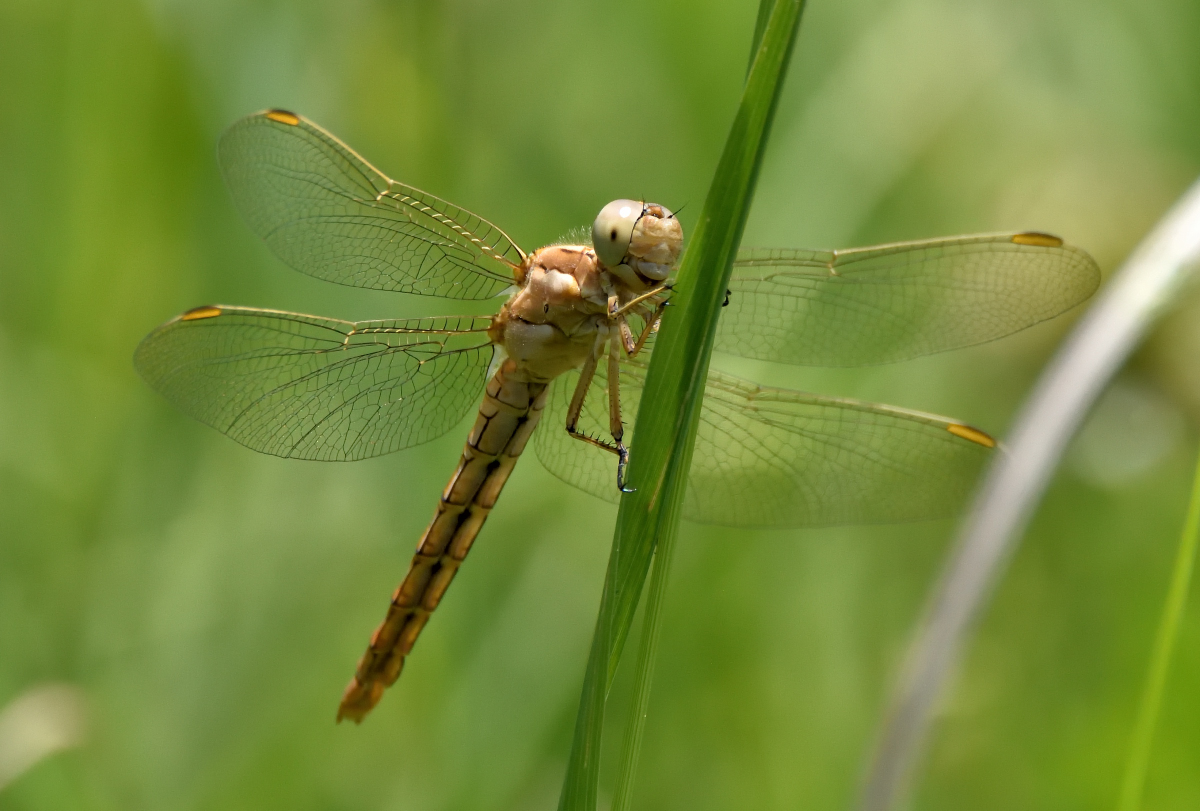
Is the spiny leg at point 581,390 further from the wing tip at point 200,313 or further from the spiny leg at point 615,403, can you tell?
the wing tip at point 200,313

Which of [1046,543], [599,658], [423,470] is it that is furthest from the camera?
[1046,543]

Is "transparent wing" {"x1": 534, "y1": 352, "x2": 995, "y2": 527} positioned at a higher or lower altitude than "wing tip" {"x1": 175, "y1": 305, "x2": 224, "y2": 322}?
higher

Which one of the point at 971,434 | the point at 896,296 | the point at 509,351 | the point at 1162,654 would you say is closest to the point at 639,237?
the point at 509,351

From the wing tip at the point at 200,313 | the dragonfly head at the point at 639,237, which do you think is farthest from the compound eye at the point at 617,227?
the wing tip at the point at 200,313

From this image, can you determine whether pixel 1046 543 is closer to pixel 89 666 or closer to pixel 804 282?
pixel 804 282

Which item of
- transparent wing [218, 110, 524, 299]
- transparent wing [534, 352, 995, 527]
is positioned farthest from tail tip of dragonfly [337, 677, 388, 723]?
transparent wing [218, 110, 524, 299]

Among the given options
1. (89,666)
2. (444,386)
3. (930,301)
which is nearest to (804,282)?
(930,301)

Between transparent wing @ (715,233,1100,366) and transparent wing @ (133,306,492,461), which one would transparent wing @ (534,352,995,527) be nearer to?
transparent wing @ (715,233,1100,366)
